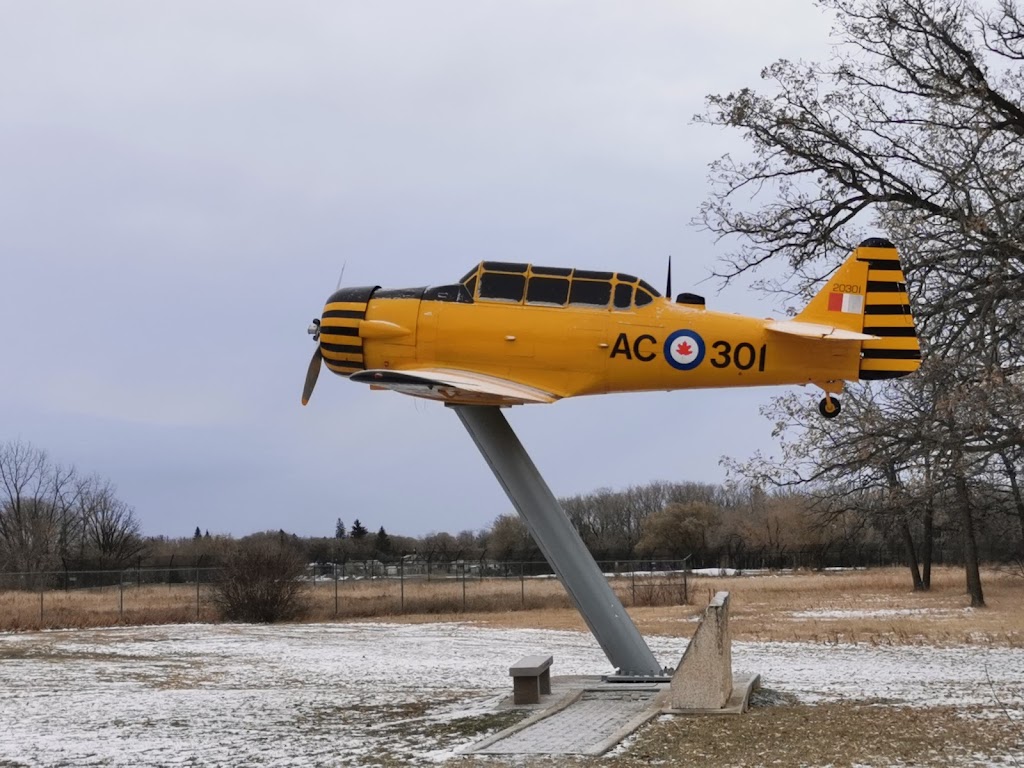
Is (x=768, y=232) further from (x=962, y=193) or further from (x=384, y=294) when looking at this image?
(x=384, y=294)

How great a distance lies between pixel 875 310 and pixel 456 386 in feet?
16.8

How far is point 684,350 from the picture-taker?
42.7ft

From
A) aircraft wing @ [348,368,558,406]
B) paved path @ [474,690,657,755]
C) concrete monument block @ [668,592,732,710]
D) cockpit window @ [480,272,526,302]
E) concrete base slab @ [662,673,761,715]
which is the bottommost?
paved path @ [474,690,657,755]

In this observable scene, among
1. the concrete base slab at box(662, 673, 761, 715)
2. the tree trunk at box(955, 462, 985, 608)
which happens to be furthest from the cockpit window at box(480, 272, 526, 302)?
the tree trunk at box(955, 462, 985, 608)

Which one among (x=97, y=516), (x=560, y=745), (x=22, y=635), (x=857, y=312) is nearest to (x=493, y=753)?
(x=560, y=745)

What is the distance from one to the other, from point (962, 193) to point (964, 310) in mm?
1706

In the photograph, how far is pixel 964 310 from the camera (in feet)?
52.0

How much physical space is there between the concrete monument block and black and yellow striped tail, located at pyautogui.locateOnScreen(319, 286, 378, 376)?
5340 mm

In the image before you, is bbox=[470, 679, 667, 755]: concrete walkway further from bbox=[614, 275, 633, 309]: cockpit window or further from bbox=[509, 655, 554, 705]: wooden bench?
bbox=[614, 275, 633, 309]: cockpit window

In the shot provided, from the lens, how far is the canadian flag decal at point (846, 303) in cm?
1299

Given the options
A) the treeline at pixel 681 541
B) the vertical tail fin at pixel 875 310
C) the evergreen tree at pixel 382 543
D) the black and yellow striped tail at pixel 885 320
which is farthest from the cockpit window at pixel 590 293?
the evergreen tree at pixel 382 543

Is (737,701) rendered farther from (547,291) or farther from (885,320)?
(547,291)

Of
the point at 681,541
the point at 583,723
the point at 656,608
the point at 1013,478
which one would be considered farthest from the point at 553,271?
the point at 681,541

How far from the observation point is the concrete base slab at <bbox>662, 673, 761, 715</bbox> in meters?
12.4
